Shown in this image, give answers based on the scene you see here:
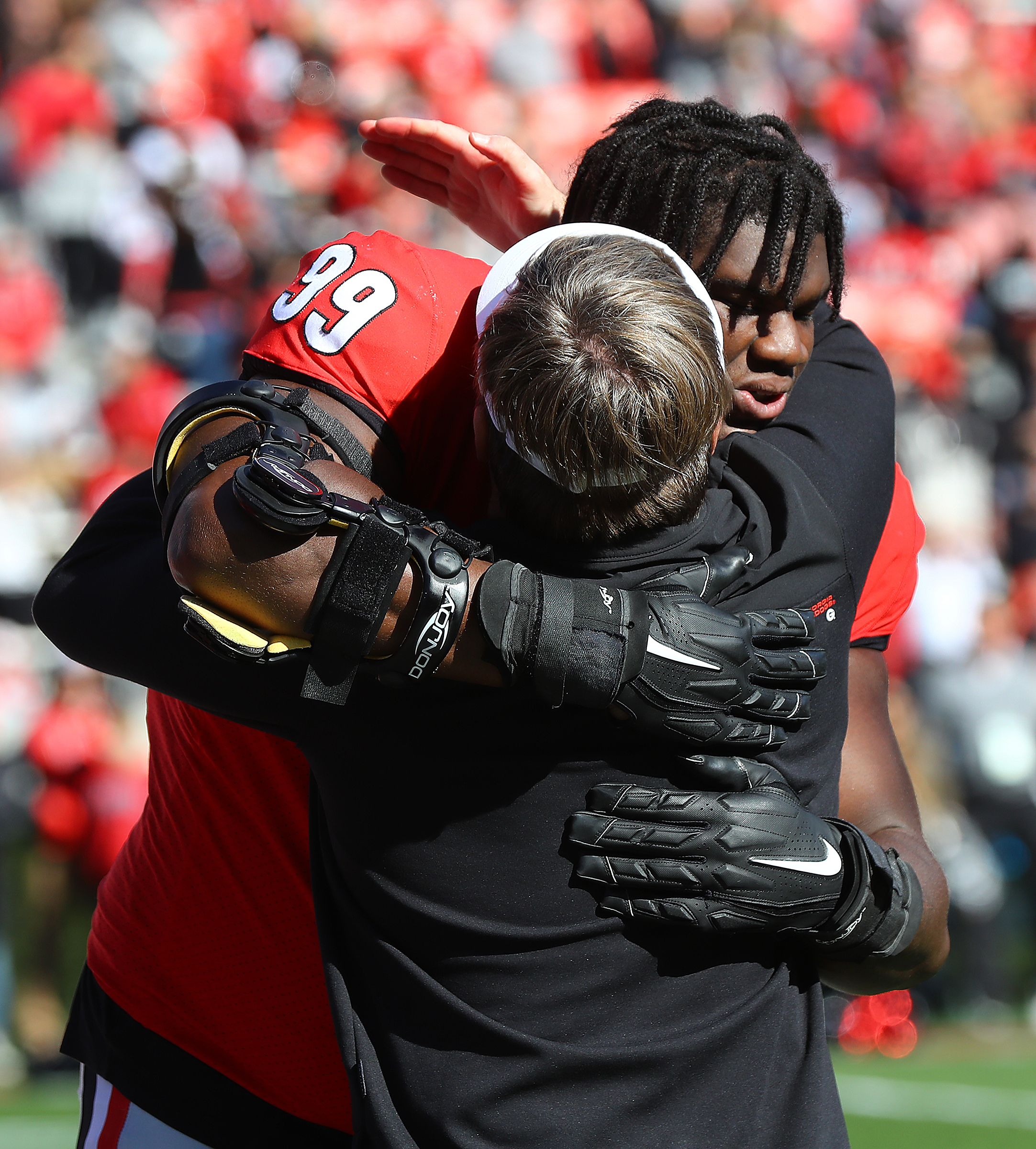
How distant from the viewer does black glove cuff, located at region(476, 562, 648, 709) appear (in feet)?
4.07

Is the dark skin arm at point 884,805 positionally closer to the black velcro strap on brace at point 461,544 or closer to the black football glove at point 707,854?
the black football glove at point 707,854

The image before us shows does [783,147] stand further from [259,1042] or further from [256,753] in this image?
[259,1042]

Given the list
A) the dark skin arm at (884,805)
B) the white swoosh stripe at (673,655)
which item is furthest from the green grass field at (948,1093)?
the white swoosh stripe at (673,655)

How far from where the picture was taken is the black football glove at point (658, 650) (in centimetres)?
125

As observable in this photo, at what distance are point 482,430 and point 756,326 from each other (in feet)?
1.77

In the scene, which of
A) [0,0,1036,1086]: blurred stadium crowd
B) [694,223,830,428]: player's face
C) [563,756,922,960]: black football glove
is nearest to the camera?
[563,756,922,960]: black football glove

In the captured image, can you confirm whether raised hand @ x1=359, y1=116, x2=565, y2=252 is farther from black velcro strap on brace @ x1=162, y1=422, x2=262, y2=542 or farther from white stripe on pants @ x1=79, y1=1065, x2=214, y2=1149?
white stripe on pants @ x1=79, y1=1065, x2=214, y2=1149

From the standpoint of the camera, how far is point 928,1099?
17.3 feet

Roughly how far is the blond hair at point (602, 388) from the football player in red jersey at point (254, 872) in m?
0.26

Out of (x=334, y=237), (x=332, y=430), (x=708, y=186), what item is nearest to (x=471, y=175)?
(x=708, y=186)

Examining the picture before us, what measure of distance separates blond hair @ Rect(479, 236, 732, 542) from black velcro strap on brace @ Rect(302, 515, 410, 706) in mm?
159

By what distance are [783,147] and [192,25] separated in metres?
6.93

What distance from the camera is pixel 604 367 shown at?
1.23 metres

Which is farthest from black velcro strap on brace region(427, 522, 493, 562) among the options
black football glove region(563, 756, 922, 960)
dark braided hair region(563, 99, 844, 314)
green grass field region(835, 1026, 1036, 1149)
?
green grass field region(835, 1026, 1036, 1149)
